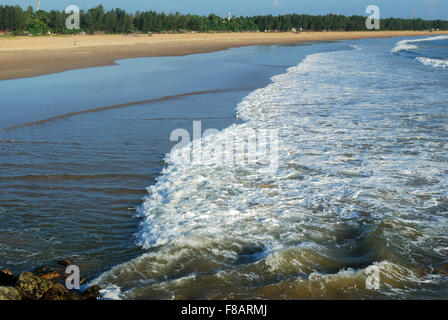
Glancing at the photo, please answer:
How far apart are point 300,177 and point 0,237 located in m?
3.94

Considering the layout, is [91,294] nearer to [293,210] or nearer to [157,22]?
[293,210]

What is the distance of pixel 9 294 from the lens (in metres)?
3.04

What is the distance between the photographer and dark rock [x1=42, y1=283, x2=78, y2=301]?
3.21 meters

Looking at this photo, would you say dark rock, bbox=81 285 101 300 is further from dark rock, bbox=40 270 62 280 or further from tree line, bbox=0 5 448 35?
tree line, bbox=0 5 448 35

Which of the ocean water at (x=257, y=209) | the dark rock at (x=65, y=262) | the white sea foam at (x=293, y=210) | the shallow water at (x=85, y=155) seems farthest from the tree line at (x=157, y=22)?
the dark rock at (x=65, y=262)

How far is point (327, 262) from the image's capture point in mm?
4016

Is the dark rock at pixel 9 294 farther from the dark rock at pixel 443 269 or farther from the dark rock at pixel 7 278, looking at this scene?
the dark rock at pixel 443 269

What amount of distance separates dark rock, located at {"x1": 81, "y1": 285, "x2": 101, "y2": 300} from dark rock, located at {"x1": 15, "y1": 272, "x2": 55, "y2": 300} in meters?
0.27

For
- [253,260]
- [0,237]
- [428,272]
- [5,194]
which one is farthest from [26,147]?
[428,272]

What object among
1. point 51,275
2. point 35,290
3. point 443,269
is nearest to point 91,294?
point 35,290

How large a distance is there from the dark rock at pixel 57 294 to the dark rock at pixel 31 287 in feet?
0.12

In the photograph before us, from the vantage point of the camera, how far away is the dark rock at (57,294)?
3.21 meters
